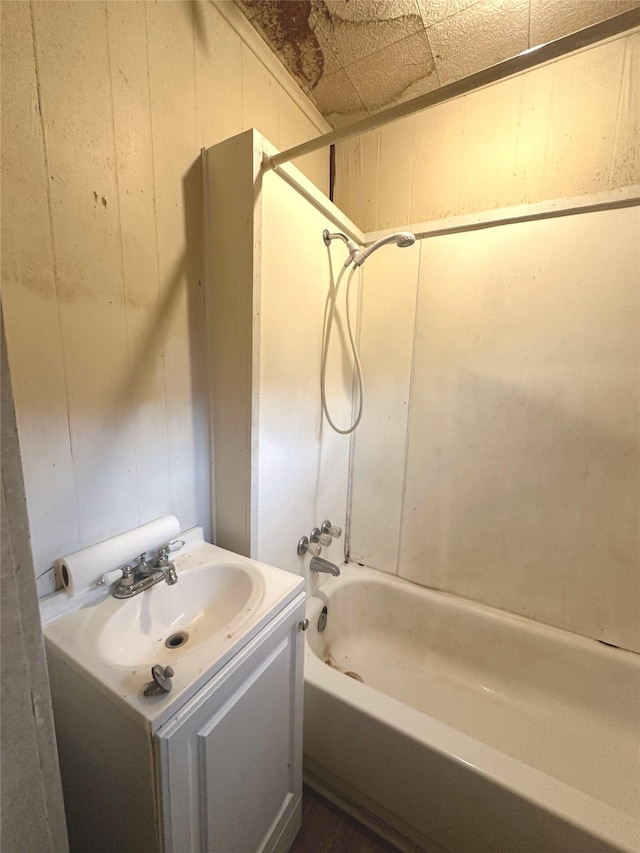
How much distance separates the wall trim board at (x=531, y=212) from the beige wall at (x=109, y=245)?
84 centimetres

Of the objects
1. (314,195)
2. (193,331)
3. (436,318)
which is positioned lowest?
(193,331)

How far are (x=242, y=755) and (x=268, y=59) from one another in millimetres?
2104

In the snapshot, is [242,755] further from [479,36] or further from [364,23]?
[479,36]

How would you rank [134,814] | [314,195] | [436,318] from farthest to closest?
[436,318] → [314,195] → [134,814]

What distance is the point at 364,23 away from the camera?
1159 millimetres

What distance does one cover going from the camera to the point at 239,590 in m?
0.98

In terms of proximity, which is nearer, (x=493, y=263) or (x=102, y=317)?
(x=102, y=317)

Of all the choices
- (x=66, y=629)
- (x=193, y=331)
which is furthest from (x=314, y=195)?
(x=66, y=629)

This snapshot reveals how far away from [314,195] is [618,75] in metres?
1.12

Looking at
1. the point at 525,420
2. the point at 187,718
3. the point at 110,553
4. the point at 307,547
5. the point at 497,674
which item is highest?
the point at 525,420

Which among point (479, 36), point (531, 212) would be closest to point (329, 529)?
point (531, 212)

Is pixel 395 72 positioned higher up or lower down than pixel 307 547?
higher up

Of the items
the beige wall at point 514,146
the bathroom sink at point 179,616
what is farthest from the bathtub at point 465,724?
the beige wall at point 514,146

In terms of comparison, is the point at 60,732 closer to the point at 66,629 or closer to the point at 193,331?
the point at 66,629
